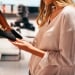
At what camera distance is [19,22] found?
193 cm

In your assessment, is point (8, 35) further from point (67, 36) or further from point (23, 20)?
point (23, 20)

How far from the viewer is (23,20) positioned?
6.33ft

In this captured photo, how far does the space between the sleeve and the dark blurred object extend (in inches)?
40.4

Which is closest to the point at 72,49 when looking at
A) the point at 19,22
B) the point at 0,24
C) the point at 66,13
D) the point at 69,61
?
the point at 69,61

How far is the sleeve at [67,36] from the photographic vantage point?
0.89m

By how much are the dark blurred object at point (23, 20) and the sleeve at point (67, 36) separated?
1.03m

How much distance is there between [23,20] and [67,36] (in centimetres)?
108

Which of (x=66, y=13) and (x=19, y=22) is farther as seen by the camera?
(x=19, y=22)

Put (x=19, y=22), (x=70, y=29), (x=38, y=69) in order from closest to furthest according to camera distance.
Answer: (x=70, y=29), (x=38, y=69), (x=19, y=22)

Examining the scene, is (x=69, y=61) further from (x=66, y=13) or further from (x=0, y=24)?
(x=0, y=24)

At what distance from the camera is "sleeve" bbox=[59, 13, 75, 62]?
891mm

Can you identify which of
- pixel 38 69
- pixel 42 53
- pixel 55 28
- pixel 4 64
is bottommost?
pixel 4 64

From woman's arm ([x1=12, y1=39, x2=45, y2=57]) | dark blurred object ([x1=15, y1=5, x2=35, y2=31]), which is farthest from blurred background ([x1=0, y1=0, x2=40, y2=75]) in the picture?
woman's arm ([x1=12, y1=39, x2=45, y2=57])

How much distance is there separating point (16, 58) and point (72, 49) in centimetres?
117
